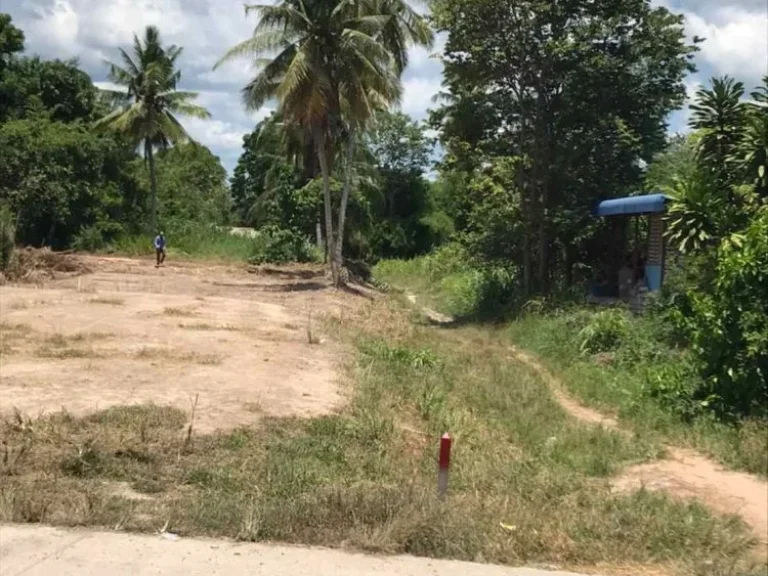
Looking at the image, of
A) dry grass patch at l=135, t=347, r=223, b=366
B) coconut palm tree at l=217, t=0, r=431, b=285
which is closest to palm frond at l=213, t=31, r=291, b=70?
coconut palm tree at l=217, t=0, r=431, b=285

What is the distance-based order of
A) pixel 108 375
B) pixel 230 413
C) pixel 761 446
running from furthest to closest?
pixel 108 375, pixel 230 413, pixel 761 446

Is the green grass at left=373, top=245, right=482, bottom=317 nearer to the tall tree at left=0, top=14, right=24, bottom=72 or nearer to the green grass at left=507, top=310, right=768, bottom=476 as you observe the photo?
the green grass at left=507, top=310, right=768, bottom=476

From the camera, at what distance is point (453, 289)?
34.2 m

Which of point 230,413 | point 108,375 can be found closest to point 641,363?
point 230,413

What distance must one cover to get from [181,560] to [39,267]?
27833 mm

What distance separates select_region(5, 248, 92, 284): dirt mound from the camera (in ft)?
93.0

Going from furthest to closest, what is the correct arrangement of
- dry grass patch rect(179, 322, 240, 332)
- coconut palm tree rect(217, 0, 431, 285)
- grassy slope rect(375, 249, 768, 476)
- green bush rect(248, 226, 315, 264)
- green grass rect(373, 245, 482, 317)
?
green bush rect(248, 226, 315, 264)
green grass rect(373, 245, 482, 317)
coconut palm tree rect(217, 0, 431, 285)
dry grass patch rect(179, 322, 240, 332)
grassy slope rect(375, 249, 768, 476)

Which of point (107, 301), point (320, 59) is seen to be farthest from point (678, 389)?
point (320, 59)

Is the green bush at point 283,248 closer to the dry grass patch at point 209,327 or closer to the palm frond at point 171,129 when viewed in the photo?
the palm frond at point 171,129

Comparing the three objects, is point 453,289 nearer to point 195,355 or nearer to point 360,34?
point 360,34

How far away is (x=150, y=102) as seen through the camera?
43.4 metres

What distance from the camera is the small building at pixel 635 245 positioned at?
19156 millimetres

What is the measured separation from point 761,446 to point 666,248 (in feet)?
34.5

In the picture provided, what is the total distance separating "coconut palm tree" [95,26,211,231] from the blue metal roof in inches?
1120
